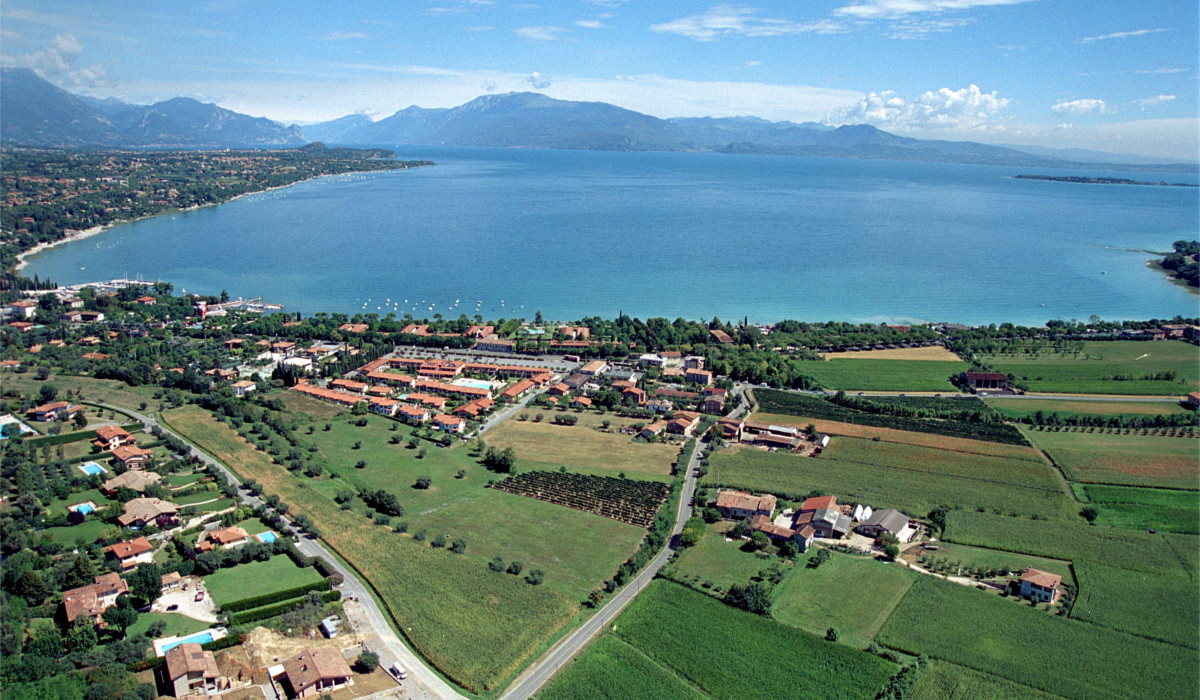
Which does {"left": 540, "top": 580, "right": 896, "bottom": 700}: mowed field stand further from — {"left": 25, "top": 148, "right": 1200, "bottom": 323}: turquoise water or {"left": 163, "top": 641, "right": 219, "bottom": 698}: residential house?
{"left": 25, "top": 148, "right": 1200, "bottom": 323}: turquoise water

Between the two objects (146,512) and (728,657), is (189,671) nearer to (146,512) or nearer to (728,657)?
(146,512)

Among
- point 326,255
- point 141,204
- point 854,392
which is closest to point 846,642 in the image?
point 854,392

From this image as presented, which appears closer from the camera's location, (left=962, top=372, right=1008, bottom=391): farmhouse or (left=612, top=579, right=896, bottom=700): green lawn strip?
(left=612, top=579, right=896, bottom=700): green lawn strip

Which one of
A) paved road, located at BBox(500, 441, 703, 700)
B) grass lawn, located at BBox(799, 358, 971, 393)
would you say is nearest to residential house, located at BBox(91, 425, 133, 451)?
paved road, located at BBox(500, 441, 703, 700)

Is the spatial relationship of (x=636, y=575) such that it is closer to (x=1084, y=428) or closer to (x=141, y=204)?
(x=1084, y=428)

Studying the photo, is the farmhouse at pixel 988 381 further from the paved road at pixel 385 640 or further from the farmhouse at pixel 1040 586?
the paved road at pixel 385 640

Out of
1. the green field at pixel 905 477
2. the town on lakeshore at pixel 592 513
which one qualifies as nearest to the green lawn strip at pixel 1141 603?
the town on lakeshore at pixel 592 513
